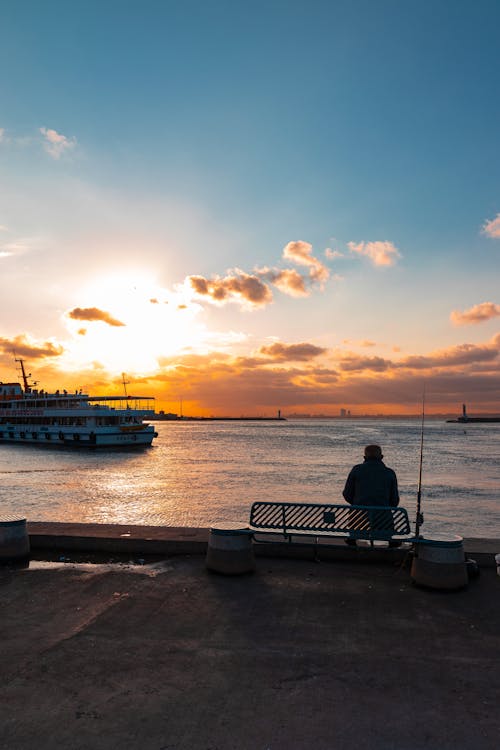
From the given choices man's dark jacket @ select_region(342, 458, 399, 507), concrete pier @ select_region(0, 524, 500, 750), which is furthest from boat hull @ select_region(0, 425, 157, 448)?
man's dark jacket @ select_region(342, 458, 399, 507)

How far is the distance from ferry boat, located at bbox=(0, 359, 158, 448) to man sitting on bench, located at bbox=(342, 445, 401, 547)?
213ft

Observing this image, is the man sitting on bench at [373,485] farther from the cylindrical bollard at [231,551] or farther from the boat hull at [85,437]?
the boat hull at [85,437]

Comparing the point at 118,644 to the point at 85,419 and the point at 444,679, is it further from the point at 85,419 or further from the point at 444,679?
the point at 85,419

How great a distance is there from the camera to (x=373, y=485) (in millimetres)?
7980

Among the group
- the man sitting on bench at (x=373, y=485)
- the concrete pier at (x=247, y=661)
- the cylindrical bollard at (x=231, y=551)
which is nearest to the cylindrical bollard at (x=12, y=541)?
the concrete pier at (x=247, y=661)

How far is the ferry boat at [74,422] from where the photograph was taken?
70.5m

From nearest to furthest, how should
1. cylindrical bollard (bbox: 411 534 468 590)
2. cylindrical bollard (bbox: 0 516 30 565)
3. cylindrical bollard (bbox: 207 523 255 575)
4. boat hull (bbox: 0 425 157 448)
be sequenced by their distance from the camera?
cylindrical bollard (bbox: 411 534 468 590), cylindrical bollard (bbox: 207 523 255 575), cylindrical bollard (bbox: 0 516 30 565), boat hull (bbox: 0 425 157 448)

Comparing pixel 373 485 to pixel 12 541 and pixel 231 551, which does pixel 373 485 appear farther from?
pixel 12 541

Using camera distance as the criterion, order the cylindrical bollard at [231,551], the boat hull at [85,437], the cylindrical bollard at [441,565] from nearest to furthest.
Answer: the cylindrical bollard at [441,565], the cylindrical bollard at [231,551], the boat hull at [85,437]

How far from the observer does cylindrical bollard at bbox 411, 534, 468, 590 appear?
6.60 meters

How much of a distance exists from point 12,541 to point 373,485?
5.63 metres

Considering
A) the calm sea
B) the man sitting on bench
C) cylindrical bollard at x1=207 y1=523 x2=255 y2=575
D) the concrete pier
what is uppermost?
the man sitting on bench

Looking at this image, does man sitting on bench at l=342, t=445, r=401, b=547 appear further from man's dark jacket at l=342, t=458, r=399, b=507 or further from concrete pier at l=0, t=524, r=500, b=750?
concrete pier at l=0, t=524, r=500, b=750

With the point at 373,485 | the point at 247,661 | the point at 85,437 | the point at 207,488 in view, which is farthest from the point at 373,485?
the point at 85,437
